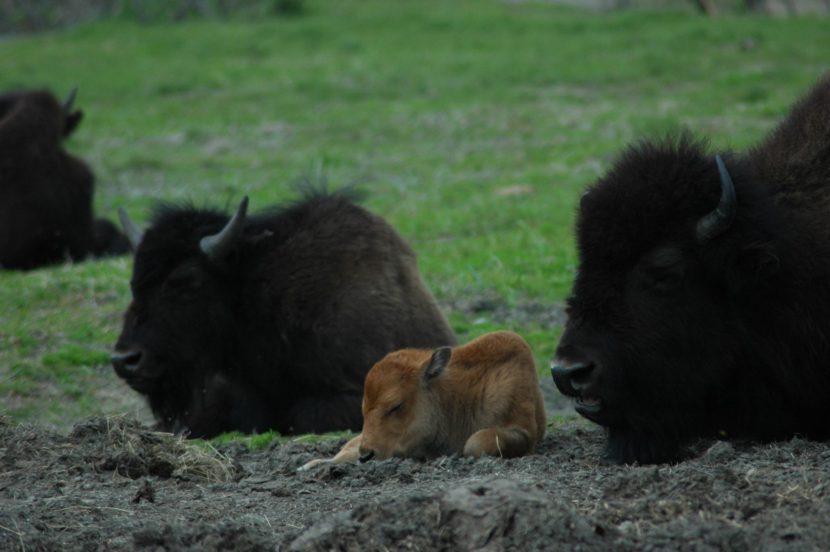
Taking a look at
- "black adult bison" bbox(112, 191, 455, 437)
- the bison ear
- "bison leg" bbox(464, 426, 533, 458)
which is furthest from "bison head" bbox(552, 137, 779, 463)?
"black adult bison" bbox(112, 191, 455, 437)

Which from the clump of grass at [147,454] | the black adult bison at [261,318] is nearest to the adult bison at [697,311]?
the clump of grass at [147,454]

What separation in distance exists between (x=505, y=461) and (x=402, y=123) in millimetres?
16224

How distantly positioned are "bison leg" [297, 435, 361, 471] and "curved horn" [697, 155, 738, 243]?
214 centimetres

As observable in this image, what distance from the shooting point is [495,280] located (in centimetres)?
1280

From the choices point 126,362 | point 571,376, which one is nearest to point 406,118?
point 126,362

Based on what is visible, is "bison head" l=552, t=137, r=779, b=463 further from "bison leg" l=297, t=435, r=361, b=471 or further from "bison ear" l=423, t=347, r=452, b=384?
"bison leg" l=297, t=435, r=361, b=471

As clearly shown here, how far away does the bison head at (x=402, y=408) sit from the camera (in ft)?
23.0

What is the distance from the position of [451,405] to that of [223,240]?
3.00 m

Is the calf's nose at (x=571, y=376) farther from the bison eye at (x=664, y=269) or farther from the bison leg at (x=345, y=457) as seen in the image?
the bison leg at (x=345, y=457)

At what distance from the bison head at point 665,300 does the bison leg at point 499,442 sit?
1.87 ft

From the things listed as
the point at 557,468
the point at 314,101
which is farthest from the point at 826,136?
the point at 314,101

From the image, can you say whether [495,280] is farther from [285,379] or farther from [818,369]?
[818,369]

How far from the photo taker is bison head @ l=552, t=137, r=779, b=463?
6520 millimetres

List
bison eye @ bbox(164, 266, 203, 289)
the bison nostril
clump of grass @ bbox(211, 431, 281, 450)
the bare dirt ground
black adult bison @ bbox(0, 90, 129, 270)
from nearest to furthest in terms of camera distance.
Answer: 1. the bare dirt ground
2. clump of grass @ bbox(211, 431, 281, 450)
3. the bison nostril
4. bison eye @ bbox(164, 266, 203, 289)
5. black adult bison @ bbox(0, 90, 129, 270)
